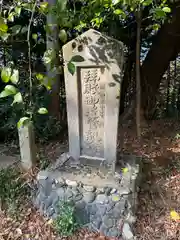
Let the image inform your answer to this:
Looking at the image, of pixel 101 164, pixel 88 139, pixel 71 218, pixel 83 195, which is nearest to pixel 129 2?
pixel 88 139

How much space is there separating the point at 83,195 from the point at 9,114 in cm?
143

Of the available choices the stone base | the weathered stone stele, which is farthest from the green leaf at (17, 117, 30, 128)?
the stone base

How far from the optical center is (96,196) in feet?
5.45

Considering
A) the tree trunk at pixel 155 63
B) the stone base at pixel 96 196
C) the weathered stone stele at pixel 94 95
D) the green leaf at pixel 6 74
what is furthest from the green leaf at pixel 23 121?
the tree trunk at pixel 155 63

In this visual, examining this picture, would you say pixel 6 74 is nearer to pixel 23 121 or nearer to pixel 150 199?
pixel 23 121

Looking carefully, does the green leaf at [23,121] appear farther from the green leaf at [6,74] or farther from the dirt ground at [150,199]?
the dirt ground at [150,199]

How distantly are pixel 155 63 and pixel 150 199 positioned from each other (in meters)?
2.12

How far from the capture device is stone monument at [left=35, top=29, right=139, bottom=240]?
1.63 m

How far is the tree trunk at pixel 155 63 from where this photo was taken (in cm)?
326

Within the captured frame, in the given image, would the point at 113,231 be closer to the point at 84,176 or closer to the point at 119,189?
the point at 119,189

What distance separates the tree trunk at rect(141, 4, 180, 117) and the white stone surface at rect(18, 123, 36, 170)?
189cm

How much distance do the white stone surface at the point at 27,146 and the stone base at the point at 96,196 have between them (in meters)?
0.25

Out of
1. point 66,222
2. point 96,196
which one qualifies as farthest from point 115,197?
point 66,222

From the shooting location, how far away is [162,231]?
1.60 metres
